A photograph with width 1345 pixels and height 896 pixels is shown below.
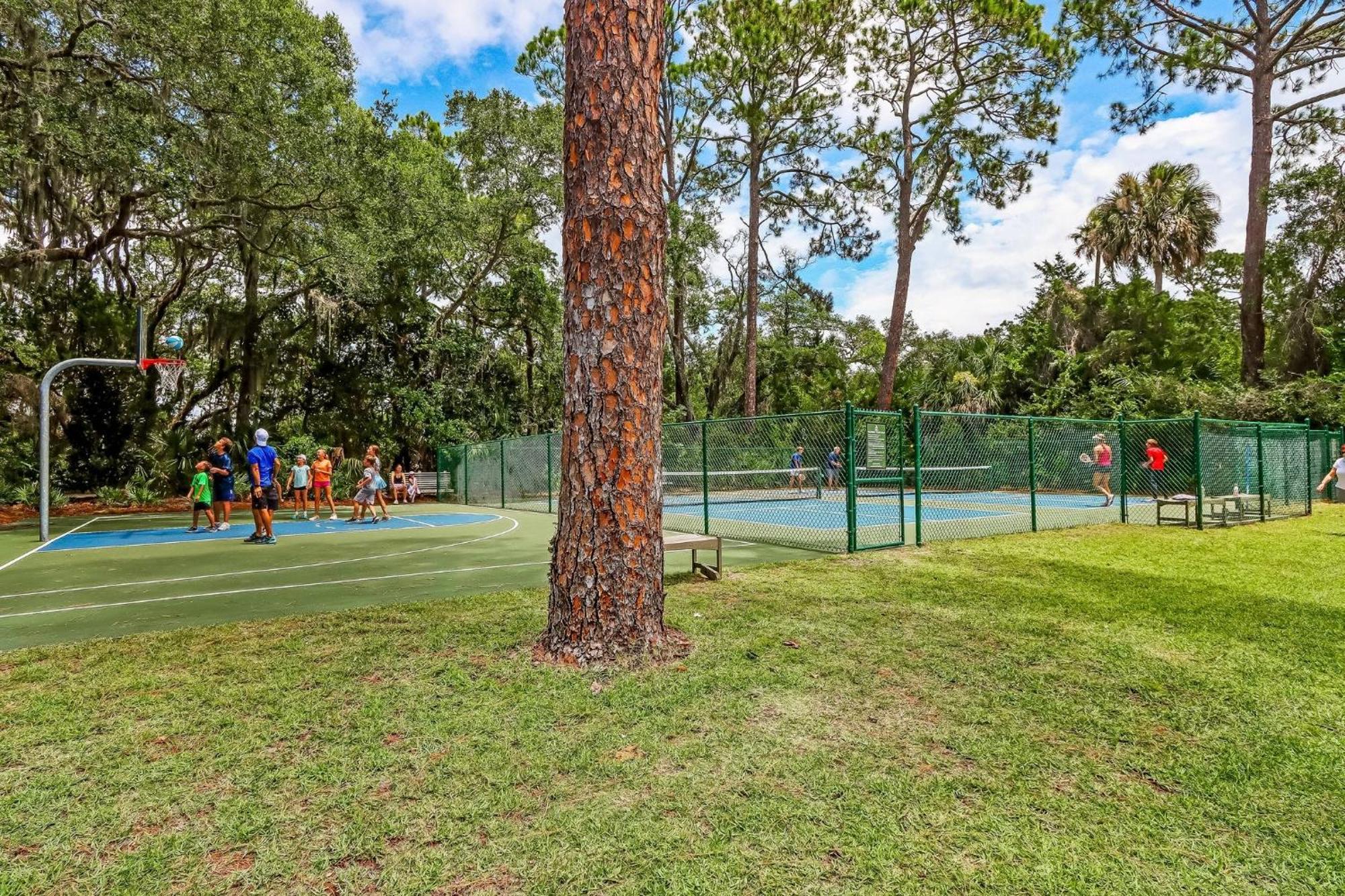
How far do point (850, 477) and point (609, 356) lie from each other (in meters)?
5.45

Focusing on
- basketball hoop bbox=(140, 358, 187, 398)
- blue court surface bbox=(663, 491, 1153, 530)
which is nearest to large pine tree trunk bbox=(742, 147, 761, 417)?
blue court surface bbox=(663, 491, 1153, 530)

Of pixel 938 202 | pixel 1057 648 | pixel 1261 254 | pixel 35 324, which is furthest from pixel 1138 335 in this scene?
pixel 35 324

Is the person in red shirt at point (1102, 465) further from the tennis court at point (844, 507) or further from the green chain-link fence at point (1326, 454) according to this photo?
the green chain-link fence at point (1326, 454)

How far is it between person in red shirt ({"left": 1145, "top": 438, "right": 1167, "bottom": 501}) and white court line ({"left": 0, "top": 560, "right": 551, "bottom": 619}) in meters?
13.8

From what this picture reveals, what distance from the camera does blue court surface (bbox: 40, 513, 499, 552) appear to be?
1152cm

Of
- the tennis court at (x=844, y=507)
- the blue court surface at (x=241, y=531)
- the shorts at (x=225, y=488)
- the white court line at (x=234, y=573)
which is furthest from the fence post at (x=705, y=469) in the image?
the shorts at (x=225, y=488)

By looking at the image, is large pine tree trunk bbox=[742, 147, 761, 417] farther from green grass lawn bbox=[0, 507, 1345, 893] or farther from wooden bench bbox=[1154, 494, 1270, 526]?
green grass lawn bbox=[0, 507, 1345, 893]

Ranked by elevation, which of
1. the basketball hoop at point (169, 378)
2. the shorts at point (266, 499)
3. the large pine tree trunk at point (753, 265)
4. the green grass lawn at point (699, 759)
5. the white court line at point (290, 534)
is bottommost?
the white court line at point (290, 534)

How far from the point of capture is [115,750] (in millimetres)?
3223

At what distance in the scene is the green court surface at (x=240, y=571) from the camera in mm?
6152

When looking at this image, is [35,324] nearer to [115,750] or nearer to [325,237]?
[325,237]

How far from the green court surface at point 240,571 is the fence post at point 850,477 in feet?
2.48

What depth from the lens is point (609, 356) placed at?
4.41 m

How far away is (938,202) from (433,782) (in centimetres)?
2701
